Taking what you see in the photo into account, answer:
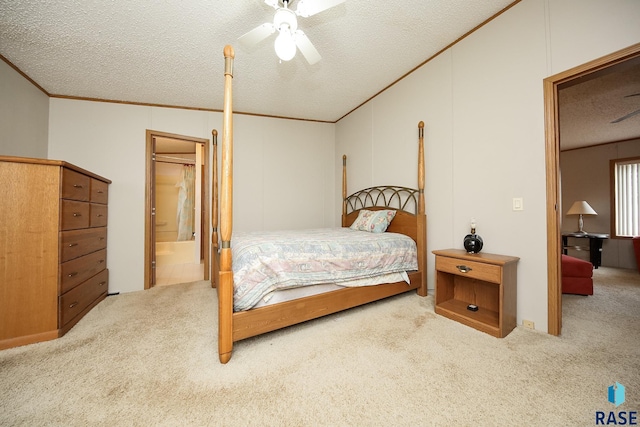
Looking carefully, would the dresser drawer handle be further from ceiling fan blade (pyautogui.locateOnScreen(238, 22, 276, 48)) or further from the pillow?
ceiling fan blade (pyautogui.locateOnScreen(238, 22, 276, 48))

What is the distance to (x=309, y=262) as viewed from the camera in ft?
6.78

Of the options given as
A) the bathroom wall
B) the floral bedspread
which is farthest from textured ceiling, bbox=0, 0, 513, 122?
the bathroom wall

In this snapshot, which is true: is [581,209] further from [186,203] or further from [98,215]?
[186,203]

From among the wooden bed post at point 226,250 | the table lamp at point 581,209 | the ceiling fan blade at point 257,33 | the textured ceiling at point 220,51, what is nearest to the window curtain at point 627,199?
the table lamp at point 581,209

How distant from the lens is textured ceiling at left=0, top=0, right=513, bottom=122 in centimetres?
203

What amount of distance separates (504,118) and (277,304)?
2630 millimetres

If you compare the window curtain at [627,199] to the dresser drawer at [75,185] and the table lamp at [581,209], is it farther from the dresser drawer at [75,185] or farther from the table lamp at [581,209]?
the dresser drawer at [75,185]

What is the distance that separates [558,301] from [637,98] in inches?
144

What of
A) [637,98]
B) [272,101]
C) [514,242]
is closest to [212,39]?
[272,101]

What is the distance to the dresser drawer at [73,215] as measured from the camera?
2061mm

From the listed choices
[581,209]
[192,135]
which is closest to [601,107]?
[581,209]

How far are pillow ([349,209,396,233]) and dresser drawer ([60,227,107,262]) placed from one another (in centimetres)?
313

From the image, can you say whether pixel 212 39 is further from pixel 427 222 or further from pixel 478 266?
pixel 478 266
